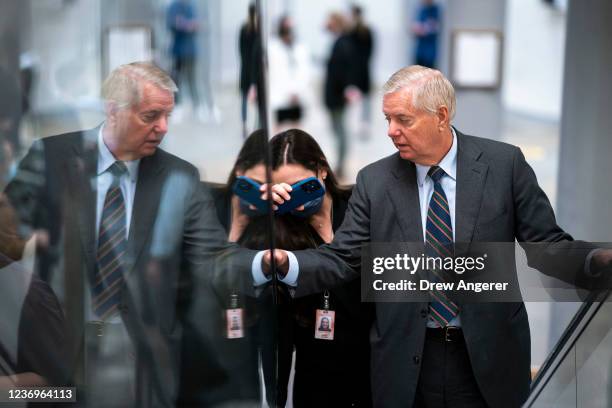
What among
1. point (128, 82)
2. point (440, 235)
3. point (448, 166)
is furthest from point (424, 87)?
point (128, 82)

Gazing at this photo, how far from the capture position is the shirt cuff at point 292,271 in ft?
11.0

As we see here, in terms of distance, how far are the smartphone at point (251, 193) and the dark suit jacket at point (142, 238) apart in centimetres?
18

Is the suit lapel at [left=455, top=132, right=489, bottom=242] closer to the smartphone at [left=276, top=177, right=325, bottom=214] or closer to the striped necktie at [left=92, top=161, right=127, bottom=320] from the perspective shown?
the smartphone at [left=276, top=177, right=325, bottom=214]

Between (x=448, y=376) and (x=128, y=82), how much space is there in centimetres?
145

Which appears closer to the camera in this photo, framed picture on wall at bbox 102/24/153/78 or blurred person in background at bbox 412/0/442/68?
framed picture on wall at bbox 102/24/153/78

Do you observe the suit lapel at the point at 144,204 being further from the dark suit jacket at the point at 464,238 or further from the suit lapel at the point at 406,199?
the suit lapel at the point at 406,199

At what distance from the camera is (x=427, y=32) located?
1262 cm

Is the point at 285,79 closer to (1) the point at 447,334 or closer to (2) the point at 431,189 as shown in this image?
(2) the point at 431,189

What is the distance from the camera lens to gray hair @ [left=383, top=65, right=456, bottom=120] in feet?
10.6

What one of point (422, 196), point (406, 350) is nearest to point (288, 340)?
point (406, 350)

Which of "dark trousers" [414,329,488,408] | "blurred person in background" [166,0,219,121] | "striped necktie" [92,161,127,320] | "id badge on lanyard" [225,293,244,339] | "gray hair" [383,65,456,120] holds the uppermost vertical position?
"blurred person in background" [166,0,219,121]

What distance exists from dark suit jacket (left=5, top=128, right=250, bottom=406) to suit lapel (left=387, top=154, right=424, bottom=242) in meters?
0.76

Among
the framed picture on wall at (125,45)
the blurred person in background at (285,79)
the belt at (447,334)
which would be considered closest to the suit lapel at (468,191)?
the belt at (447,334)

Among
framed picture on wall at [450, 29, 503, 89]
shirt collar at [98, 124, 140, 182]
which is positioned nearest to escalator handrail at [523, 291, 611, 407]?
shirt collar at [98, 124, 140, 182]
